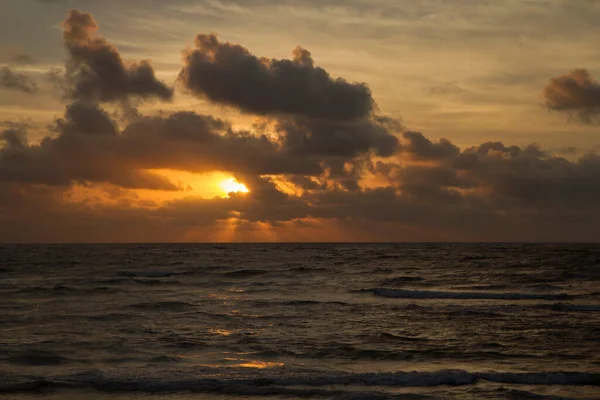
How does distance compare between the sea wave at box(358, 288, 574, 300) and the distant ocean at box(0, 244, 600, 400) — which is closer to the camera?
the distant ocean at box(0, 244, 600, 400)

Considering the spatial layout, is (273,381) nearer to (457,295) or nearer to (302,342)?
(302,342)

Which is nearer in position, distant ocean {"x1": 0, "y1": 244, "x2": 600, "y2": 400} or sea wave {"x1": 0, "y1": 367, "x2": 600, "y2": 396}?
sea wave {"x1": 0, "y1": 367, "x2": 600, "y2": 396}

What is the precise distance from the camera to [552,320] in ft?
109

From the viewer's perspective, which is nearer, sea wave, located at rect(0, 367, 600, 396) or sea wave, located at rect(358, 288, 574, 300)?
sea wave, located at rect(0, 367, 600, 396)

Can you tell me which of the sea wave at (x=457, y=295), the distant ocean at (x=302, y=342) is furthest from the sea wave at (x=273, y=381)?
the sea wave at (x=457, y=295)

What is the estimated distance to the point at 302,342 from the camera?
26375 millimetres

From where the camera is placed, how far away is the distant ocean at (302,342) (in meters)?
19.1

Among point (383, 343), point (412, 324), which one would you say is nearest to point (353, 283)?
point (412, 324)

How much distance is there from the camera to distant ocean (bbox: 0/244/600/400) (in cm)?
1912

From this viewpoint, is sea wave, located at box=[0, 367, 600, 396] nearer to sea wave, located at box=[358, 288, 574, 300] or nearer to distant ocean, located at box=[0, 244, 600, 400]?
distant ocean, located at box=[0, 244, 600, 400]

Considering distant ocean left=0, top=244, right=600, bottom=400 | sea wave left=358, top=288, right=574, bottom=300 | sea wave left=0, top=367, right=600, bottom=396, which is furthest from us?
sea wave left=358, top=288, right=574, bottom=300

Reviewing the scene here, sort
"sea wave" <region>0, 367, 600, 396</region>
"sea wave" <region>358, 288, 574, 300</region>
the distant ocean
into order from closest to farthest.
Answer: "sea wave" <region>0, 367, 600, 396</region>, the distant ocean, "sea wave" <region>358, 288, 574, 300</region>

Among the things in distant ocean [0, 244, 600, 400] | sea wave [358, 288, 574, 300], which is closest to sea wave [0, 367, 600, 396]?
distant ocean [0, 244, 600, 400]

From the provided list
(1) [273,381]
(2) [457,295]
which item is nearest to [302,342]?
(1) [273,381]
